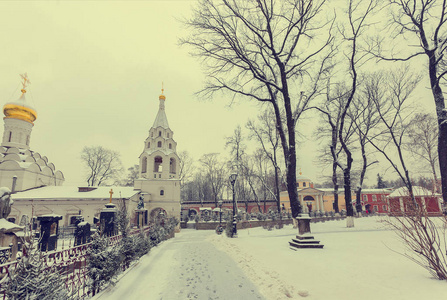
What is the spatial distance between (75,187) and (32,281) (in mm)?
31736

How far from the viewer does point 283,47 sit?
1105 cm

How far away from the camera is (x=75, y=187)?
29.3m

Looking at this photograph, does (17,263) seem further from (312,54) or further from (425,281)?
(312,54)

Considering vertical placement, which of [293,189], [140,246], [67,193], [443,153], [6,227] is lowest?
[140,246]

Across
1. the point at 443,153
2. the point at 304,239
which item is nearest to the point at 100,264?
the point at 304,239

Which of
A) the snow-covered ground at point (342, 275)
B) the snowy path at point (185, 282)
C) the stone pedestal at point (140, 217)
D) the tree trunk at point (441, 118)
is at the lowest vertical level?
the snowy path at point (185, 282)

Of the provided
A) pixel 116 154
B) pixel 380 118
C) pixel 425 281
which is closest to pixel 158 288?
pixel 425 281

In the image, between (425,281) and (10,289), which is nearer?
(10,289)

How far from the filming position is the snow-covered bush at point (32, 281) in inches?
117

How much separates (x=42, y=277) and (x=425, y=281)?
21.8ft

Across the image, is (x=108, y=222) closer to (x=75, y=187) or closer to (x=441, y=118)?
(x=441, y=118)

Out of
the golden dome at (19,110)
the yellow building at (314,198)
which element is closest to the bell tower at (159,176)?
the golden dome at (19,110)

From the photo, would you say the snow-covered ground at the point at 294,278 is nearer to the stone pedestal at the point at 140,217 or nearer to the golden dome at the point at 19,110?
the stone pedestal at the point at 140,217

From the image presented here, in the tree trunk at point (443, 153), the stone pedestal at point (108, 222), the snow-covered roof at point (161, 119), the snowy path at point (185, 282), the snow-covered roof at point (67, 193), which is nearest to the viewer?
the snowy path at point (185, 282)
